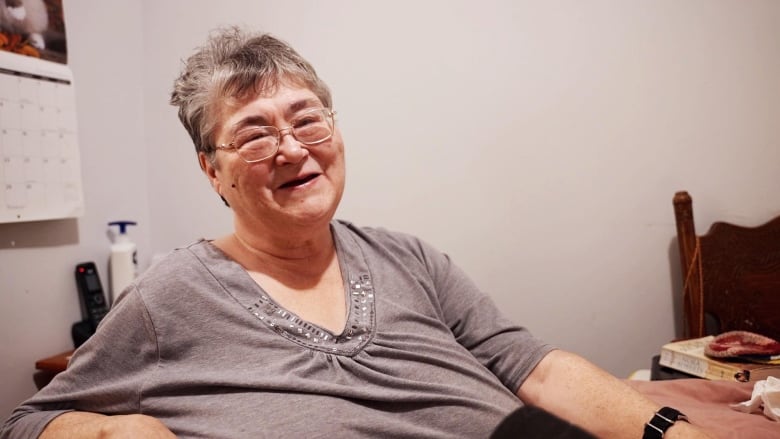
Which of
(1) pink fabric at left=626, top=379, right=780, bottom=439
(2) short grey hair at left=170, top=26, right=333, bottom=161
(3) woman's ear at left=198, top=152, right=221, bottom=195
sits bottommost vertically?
Result: (1) pink fabric at left=626, top=379, right=780, bottom=439

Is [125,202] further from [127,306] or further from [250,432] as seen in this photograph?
[250,432]

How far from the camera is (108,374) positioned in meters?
0.84

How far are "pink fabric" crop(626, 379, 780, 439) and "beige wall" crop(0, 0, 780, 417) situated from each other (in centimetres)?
45

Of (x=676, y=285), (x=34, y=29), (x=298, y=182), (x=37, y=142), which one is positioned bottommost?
(x=676, y=285)

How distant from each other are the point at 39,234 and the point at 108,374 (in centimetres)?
78

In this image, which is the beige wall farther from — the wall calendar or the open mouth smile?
the open mouth smile

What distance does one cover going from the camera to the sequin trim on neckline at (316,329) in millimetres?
878

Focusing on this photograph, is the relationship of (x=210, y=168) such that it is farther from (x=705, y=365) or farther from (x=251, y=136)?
(x=705, y=365)

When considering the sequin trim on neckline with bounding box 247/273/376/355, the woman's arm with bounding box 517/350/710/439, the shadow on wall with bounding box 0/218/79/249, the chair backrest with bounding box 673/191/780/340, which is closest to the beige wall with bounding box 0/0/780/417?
the shadow on wall with bounding box 0/218/79/249

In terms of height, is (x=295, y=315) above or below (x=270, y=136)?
below

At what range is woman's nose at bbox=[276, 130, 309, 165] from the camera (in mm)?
932

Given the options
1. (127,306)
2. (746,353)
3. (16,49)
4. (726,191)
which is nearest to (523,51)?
(726,191)

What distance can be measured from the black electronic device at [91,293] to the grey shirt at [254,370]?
2.29 ft

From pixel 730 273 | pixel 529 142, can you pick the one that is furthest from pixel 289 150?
pixel 730 273
